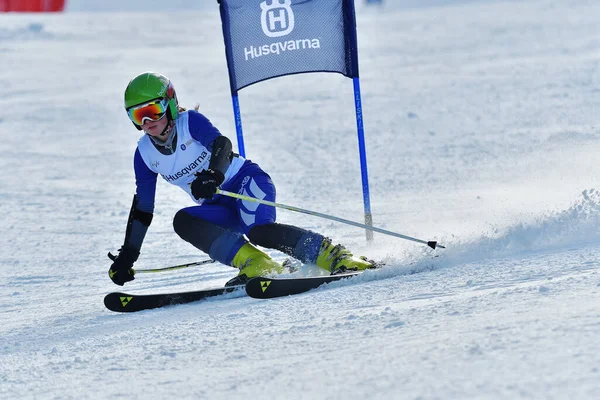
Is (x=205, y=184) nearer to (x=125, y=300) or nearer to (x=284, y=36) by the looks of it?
(x=125, y=300)

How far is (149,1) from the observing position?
28922 millimetres

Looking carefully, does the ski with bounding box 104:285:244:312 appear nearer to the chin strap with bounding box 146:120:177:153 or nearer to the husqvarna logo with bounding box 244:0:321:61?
the chin strap with bounding box 146:120:177:153

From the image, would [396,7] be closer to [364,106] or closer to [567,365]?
[364,106]

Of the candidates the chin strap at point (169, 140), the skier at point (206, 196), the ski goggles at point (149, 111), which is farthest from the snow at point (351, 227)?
the ski goggles at point (149, 111)

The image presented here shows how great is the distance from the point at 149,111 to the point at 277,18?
1587mm

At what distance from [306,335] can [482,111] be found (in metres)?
8.42

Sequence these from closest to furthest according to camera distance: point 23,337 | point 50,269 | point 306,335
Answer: point 306,335 < point 23,337 < point 50,269

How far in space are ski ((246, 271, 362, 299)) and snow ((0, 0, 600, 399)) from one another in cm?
11

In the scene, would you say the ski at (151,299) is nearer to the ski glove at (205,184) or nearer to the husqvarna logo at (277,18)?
the ski glove at (205,184)

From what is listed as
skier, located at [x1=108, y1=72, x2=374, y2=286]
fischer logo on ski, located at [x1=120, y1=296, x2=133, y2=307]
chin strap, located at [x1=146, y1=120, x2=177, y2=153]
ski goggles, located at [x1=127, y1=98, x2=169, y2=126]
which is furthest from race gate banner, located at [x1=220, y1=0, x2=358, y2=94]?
fischer logo on ski, located at [x1=120, y1=296, x2=133, y2=307]

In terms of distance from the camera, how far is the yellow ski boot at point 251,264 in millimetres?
4703

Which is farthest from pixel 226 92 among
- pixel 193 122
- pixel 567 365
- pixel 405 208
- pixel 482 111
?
pixel 567 365

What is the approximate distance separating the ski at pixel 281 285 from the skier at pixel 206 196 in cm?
19

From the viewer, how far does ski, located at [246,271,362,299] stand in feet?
14.3
